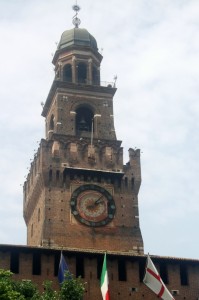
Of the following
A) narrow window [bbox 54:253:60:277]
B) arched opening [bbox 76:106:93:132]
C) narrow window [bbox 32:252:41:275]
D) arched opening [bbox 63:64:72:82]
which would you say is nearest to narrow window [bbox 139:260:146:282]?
narrow window [bbox 54:253:60:277]

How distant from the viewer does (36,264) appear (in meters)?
50.7

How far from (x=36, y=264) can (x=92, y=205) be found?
26.1ft

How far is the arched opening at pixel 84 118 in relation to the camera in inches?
2438

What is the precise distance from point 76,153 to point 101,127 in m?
3.99

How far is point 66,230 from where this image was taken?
55.2 meters

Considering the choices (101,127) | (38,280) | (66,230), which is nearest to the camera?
(38,280)

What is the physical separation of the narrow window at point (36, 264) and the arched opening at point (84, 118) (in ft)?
47.0

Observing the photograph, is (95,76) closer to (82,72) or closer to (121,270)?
(82,72)

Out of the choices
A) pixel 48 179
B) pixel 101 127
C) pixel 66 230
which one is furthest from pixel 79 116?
pixel 66 230

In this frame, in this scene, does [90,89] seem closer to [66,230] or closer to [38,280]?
[66,230]

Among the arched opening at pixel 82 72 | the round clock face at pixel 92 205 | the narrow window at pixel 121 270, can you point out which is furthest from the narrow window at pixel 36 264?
the arched opening at pixel 82 72

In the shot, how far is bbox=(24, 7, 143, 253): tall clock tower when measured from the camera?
183 ft

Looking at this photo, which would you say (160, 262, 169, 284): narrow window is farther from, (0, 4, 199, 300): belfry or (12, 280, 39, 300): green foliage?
(12, 280, 39, 300): green foliage

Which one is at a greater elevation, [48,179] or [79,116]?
[79,116]
